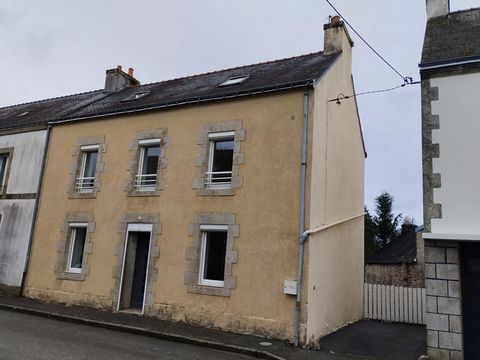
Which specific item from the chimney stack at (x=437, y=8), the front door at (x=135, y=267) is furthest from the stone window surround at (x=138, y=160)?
the chimney stack at (x=437, y=8)

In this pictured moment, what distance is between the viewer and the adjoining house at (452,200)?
622 centimetres

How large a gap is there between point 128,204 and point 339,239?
Result: 5.30 meters

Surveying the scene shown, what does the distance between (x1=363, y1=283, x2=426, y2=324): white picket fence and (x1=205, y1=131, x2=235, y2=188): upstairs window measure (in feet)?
20.8

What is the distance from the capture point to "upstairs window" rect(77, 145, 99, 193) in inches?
460

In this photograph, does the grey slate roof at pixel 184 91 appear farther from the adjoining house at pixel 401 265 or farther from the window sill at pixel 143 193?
the adjoining house at pixel 401 265

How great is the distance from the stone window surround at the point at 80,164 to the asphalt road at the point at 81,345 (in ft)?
12.0

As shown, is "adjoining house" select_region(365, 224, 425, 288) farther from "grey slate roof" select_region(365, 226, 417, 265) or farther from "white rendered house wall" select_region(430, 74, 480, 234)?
"white rendered house wall" select_region(430, 74, 480, 234)

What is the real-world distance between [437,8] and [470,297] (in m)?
5.88

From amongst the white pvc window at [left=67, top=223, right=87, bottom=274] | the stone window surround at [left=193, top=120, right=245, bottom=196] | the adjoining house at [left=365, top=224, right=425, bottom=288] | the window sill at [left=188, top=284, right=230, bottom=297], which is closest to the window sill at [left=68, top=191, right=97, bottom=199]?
the white pvc window at [left=67, top=223, right=87, bottom=274]

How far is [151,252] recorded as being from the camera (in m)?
9.84

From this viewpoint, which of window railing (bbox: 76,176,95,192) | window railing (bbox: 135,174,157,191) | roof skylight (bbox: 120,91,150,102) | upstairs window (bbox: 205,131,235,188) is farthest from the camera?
roof skylight (bbox: 120,91,150,102)

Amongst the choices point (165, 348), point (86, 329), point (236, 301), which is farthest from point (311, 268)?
point (86, 329)

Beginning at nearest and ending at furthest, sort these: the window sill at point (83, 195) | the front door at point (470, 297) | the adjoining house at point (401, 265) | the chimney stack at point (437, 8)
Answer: the front door at point (470, 297)
the chimney stack at point (437, 8)
the window sill at point (83, 195)
the adjoining house at point (401, 265)

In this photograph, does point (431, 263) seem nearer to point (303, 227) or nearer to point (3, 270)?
point (303, 227)
